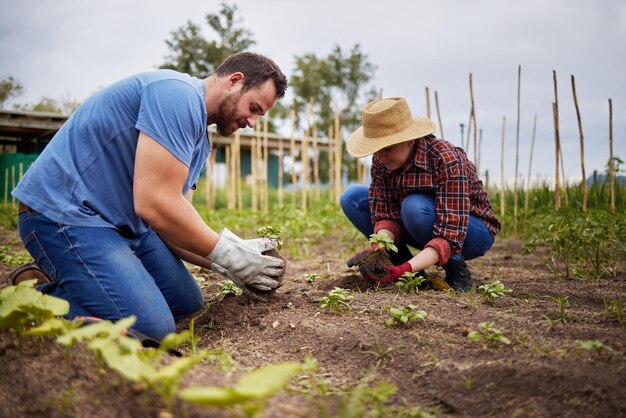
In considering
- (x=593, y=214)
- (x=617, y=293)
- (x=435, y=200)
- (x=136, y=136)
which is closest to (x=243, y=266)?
(x=136, y=136)

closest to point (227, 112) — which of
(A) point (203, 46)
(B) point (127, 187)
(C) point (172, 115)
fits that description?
(C) point (172, 115)

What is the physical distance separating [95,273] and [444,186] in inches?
72.6

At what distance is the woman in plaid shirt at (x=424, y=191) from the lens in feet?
9.02

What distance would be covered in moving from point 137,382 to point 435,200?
2.01 meters

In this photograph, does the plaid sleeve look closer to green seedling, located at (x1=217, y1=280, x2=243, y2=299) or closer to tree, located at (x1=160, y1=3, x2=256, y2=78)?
green seedling, located at (x1=217, y1=280, x2=243, y2=299)

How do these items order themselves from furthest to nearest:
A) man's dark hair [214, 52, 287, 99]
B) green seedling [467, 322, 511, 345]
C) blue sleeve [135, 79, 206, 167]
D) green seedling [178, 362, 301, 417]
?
1. man's dark hair [214, 52, 287, 99]
2. blue sleeve [135, 79, 206, 167]
3. green seedling [467, 322, 511, 345]
4. green seedling [178, 362, 301, 417]

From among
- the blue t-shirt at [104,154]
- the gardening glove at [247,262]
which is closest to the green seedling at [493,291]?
the gardening glove at [247,262]

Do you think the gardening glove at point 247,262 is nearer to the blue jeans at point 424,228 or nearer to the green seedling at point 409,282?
the green seedling at point 409,282

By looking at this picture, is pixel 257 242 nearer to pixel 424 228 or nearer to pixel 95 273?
pixel 95 273

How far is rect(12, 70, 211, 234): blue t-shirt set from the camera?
2072mm

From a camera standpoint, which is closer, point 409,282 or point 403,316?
point 403,316

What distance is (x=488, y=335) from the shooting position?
179 centimetres

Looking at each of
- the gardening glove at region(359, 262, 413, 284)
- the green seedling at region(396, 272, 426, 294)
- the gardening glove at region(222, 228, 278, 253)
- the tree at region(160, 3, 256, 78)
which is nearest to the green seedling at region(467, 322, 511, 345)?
the green seedling at region(396, 272, 426, 294)

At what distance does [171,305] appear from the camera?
2.55m
